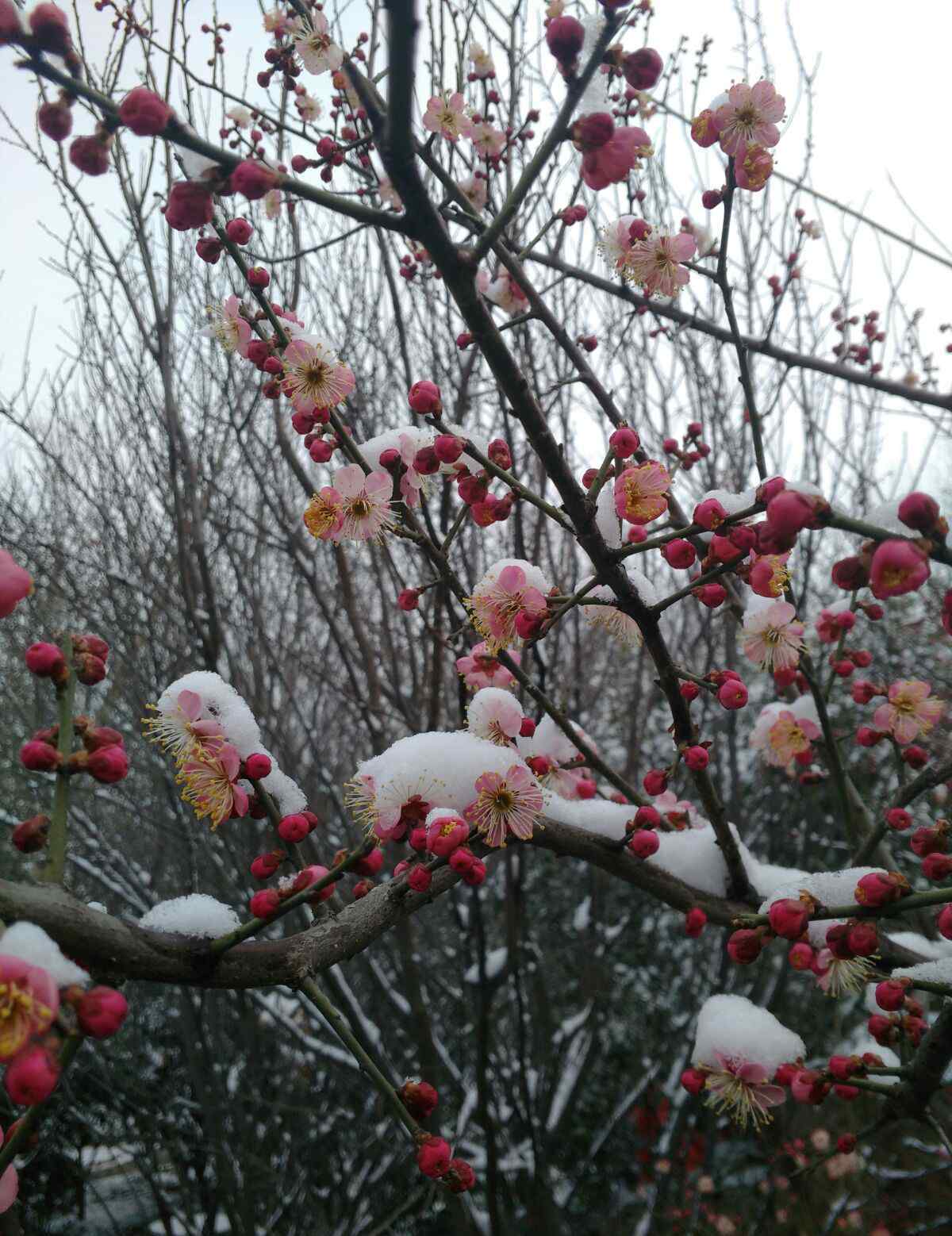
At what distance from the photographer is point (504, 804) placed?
1.37m

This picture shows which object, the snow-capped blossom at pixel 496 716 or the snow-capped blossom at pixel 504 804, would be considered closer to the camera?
the snow-capped blossom at pixel 504 804

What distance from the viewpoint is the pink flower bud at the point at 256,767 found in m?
1.24

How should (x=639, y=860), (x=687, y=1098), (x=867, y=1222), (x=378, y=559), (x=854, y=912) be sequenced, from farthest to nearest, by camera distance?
(x=867, y=1222) → (x=687, y=1098) → (x=378, y=559) → (x=639, y=860) → (x=854, y=912)

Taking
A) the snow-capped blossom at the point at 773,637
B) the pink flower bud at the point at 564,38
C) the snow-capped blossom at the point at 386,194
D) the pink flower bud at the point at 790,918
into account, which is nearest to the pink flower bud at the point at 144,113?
the pink flower bud at the point at 564,38

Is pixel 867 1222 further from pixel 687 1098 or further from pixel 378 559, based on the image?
→ pixel 378 559

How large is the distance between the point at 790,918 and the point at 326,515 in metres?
1.21

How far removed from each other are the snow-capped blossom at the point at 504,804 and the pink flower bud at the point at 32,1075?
743 mm

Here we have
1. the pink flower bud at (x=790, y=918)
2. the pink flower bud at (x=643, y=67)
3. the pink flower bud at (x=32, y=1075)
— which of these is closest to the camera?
the pink flower bud at (x=32, y=1075)

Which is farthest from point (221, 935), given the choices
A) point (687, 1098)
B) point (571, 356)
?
point (687, 1098)

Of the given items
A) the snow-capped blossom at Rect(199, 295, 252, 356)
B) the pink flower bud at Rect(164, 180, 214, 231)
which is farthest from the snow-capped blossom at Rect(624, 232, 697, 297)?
the pink flower bud at Rect(164, 180, 214, 231)

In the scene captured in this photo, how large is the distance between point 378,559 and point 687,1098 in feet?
13.7

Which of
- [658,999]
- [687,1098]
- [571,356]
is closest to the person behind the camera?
[571,356]

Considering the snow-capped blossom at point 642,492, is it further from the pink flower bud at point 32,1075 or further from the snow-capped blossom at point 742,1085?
the snow-capped blossom at point 742,1085

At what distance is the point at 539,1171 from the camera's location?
3.98m
